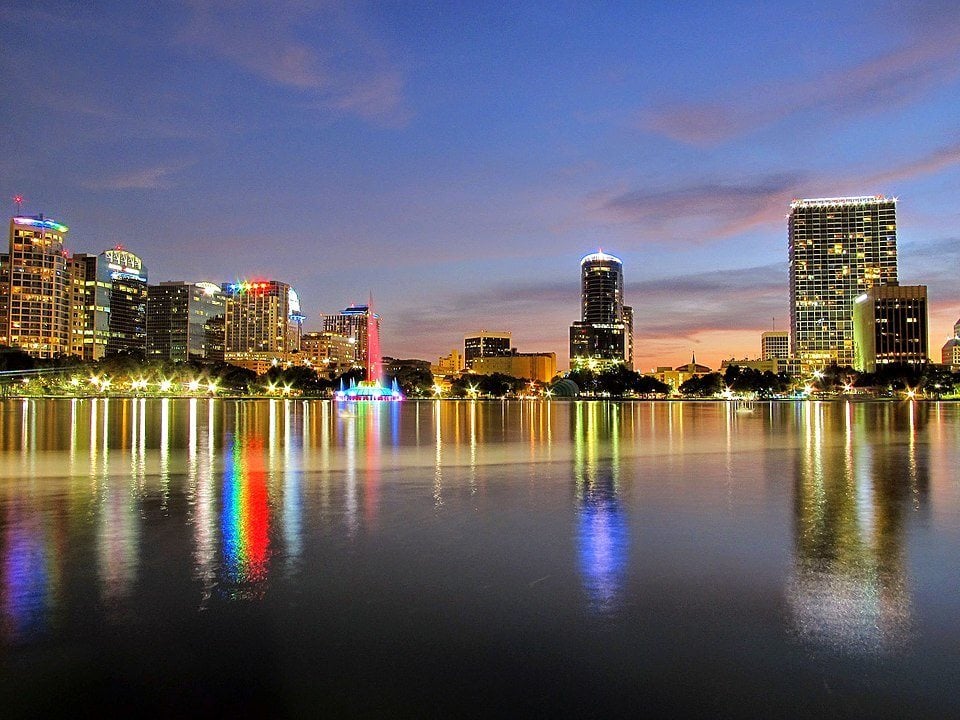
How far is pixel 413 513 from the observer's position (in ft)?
54.7

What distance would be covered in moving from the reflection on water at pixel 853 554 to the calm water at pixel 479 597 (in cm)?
6

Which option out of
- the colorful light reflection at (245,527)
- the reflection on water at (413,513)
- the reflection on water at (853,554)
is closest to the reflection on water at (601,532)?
the reflection on water at (413,513)

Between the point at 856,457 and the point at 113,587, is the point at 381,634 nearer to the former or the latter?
the point at 113,587

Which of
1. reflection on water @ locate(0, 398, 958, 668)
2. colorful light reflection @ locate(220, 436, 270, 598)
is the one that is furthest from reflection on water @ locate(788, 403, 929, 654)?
colorful light reflection @ locate(220, 436, 270, 598)

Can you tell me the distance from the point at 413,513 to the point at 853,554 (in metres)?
8.75

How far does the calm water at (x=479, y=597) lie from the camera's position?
24.2ft

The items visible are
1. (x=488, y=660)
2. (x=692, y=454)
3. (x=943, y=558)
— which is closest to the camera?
(x=488, y=660)

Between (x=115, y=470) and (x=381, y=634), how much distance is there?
61.4ft

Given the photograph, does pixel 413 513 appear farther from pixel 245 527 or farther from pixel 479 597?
pixel 479 597

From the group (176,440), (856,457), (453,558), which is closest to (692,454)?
(856,457)

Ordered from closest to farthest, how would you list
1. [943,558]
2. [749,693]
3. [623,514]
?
[749,693]
[943,558]
[623,514]

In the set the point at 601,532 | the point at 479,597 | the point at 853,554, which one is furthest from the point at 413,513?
the point at 853,554

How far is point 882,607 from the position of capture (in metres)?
9.78

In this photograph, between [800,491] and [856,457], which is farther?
[856,457]
